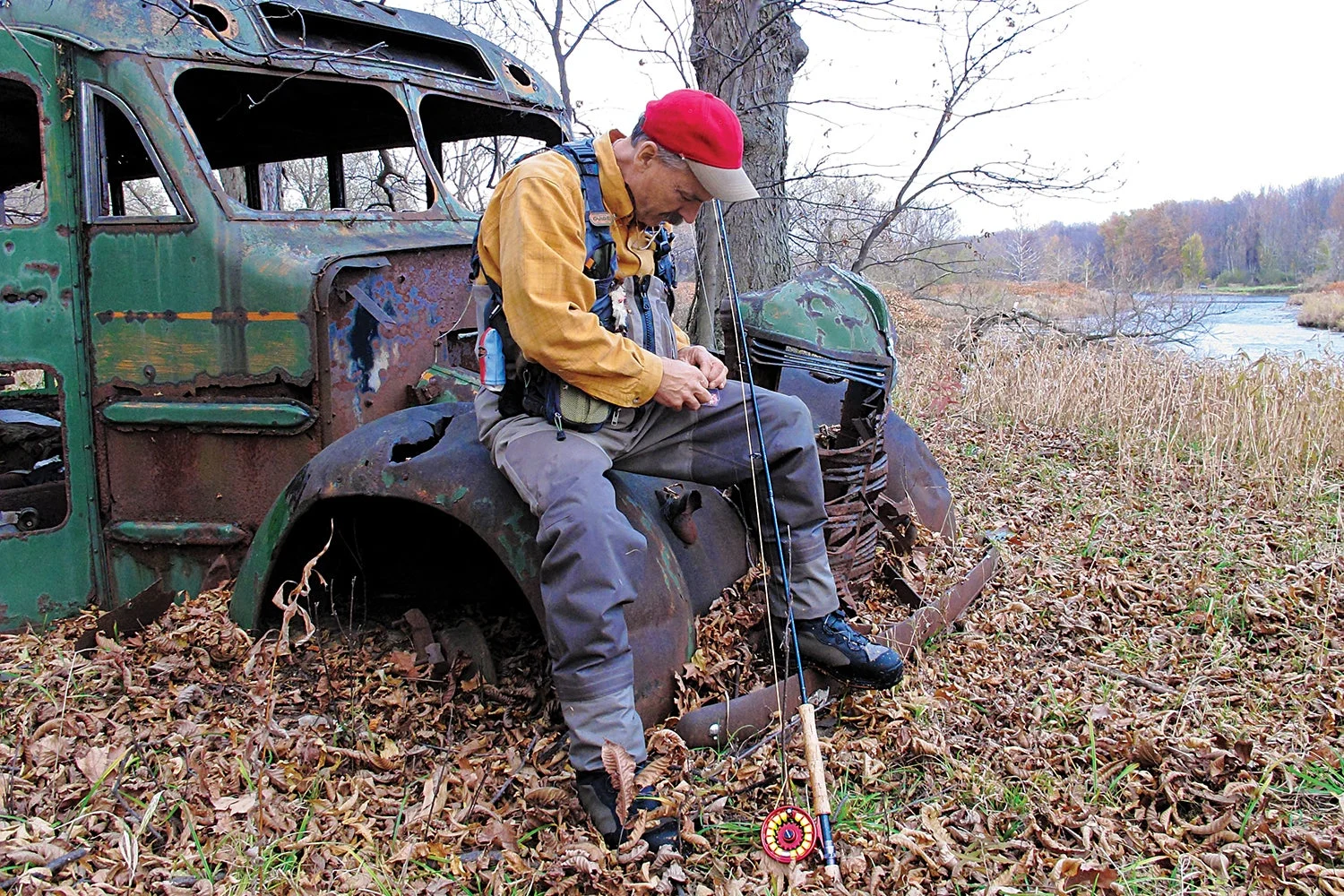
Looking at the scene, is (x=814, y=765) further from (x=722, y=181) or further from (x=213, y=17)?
(x=213, y=17)

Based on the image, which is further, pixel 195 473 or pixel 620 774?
pixel 195 473

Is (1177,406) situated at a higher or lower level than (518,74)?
lower

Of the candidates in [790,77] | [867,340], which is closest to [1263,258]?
[790,77]

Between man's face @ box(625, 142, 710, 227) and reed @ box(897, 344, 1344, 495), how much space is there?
4.18 m

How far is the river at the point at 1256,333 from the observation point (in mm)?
11375

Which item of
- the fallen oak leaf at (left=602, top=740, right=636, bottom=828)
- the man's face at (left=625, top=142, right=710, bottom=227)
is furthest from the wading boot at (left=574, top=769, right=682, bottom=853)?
the man's face at (left=625, top=142, right=710, bottom=227)

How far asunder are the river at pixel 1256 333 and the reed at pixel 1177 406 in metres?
0.53

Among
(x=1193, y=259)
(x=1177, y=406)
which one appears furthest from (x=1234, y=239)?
(x=1177, y=406)

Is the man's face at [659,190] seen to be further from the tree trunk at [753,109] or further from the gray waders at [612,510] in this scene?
the tree trunk at [753,109]

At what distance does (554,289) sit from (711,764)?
1.28 metres

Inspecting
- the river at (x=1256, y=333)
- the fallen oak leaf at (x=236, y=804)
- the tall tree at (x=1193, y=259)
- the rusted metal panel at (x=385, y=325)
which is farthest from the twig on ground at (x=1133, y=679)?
the tall tree at (x=1193, y=259)

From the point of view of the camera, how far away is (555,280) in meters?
2.32

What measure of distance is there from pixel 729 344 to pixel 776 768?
1.30 m

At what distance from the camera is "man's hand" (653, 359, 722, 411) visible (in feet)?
8.24
